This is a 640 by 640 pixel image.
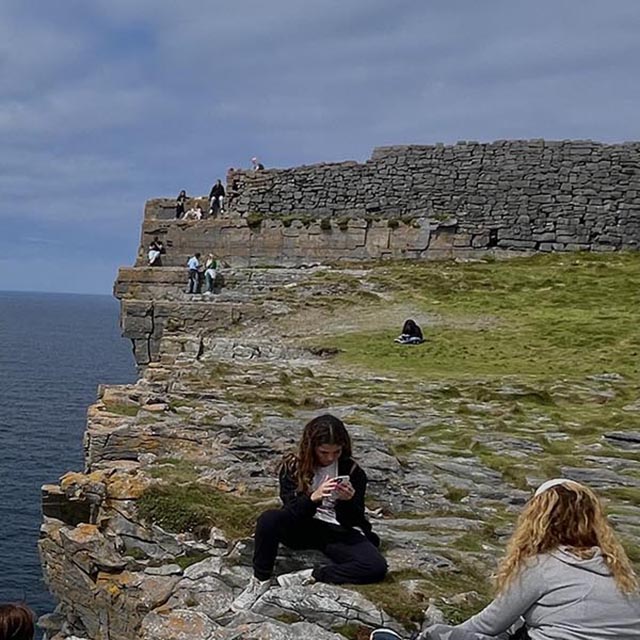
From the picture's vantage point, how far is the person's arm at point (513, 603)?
13.5 feet

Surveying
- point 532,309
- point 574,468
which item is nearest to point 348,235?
point 532,309

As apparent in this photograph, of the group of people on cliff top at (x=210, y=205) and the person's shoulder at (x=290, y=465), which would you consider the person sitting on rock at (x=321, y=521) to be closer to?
the person's shoulder at (x=290, y=465)

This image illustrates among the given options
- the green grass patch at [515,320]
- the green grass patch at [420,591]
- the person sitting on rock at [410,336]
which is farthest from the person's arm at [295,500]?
the person sitting on rock at [410,336]

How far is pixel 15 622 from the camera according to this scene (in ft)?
12.5

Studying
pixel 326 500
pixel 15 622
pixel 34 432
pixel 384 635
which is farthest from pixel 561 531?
pixel 34 432

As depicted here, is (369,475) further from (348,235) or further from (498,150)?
(498,150)

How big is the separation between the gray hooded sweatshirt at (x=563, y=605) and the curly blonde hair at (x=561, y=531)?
5 centimetres

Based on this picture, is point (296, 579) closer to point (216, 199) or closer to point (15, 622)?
point (15, 622)

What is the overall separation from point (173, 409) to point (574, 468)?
452 cm

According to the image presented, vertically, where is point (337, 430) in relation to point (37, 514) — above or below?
above

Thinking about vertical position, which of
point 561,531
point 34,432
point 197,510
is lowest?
point 34,432

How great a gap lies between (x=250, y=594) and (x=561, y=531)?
6.67ft

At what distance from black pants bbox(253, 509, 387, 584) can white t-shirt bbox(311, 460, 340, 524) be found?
0.16 feet

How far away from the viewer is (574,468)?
775 centimetres
